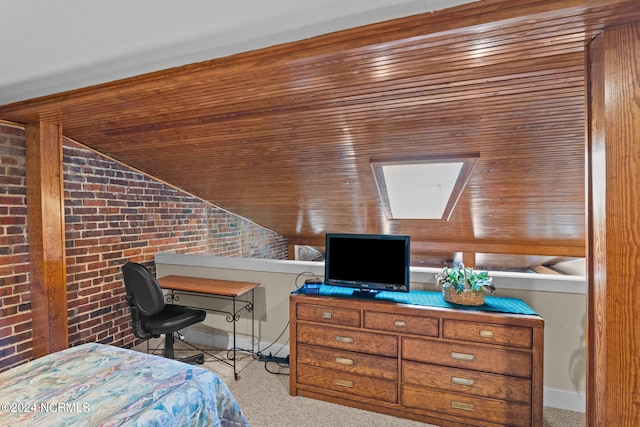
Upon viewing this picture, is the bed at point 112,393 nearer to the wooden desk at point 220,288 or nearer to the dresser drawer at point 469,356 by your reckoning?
the wooden desk at point 220,288

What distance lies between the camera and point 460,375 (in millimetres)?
1835

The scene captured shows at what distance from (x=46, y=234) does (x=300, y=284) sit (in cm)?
194

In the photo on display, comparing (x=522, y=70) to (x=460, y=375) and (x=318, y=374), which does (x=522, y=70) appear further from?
(x=318, y=374)

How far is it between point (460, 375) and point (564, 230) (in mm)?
2597

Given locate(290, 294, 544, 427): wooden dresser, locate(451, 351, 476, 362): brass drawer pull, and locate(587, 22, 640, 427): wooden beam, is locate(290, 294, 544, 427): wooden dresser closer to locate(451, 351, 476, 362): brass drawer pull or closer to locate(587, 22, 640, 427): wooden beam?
locate(451, 351, 476, 362): brass drawer pull

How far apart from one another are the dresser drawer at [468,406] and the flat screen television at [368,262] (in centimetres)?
66

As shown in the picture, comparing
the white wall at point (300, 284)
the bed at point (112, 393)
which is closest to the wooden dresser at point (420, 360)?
the white wall at point (300, 284)

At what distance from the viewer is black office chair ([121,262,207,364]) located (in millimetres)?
2227

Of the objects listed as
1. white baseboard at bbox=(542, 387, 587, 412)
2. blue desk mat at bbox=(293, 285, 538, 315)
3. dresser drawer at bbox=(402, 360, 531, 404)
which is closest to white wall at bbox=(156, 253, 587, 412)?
white baseboard at bbox=(542, 387, 587, 412)

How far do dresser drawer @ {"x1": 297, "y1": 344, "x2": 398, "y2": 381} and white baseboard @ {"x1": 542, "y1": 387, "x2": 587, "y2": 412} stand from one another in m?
1.16

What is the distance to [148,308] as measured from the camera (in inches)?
89.0

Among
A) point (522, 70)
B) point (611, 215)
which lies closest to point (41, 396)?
point (611, 215)

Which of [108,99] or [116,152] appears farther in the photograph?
[116,152]

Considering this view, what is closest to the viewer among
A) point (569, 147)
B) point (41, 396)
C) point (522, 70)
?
point (41, 396)
